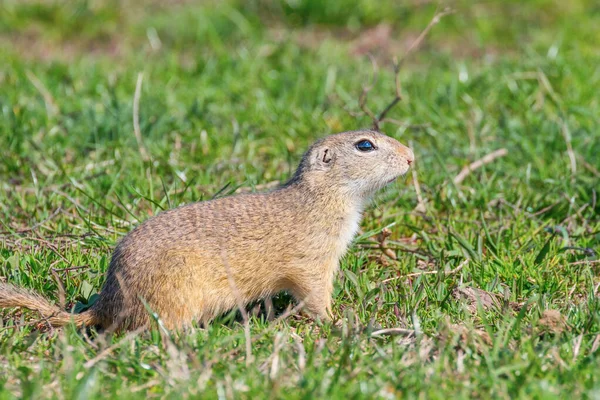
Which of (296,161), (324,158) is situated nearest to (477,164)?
(296,161)

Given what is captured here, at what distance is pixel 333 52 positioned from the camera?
857 cm

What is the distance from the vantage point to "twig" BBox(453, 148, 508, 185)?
595 cm

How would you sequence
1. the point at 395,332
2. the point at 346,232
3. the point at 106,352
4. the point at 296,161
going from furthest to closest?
1. the point at 296,161
2. the point at 346,232
3. the point at 395,332
4. the point at 106,352

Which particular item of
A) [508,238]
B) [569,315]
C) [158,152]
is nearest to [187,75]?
[158,152]

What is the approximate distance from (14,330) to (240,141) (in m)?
2.86

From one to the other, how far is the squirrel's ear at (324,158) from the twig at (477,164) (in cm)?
130

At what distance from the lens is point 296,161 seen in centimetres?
639

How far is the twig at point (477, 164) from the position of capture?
5953 mm

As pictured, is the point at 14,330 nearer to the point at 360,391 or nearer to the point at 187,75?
the point at 360,391

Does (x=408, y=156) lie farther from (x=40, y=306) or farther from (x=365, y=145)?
(x=40, y=306)

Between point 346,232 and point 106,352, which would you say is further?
point 346,232

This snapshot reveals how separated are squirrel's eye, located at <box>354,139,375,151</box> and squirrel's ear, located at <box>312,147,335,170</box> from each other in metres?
0.15

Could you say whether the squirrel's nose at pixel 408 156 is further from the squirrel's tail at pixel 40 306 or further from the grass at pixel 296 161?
the squirrel's tail at pixel 40 306

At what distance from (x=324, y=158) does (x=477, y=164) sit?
1.63m
